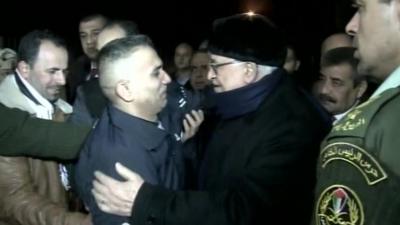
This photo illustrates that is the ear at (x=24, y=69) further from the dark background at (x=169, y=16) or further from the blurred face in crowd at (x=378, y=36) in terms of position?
the dark background at (x=169, y=16)

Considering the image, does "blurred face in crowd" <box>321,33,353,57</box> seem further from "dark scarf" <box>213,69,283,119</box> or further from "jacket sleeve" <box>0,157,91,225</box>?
"jacket sleeve" <box>0,157,91,225</box>

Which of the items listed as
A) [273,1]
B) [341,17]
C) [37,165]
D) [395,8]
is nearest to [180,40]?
[273,1]

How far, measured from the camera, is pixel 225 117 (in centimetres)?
215

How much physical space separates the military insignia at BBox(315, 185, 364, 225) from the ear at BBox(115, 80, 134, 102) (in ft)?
3.60

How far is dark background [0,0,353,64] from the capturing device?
7.48 m

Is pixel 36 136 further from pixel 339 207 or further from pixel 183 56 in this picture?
pixel 183 56

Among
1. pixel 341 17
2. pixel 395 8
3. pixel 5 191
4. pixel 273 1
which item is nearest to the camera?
pixel 395 8

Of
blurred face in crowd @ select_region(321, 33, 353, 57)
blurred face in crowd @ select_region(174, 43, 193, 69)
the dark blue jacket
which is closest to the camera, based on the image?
the dark blue jacket

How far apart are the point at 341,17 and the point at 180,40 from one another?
273cm

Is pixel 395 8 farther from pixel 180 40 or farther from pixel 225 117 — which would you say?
pixel 180 40

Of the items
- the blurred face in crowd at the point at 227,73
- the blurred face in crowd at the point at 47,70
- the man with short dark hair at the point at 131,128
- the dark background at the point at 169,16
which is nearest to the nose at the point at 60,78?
the blurred face in crowd at the point at 47,70

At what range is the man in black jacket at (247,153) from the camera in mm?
1840

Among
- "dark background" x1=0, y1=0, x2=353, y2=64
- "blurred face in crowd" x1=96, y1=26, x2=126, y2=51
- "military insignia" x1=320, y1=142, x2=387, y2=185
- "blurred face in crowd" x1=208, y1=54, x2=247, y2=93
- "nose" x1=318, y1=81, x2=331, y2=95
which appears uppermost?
"dark background" x1=0, y1=0, x2=353, y2=64

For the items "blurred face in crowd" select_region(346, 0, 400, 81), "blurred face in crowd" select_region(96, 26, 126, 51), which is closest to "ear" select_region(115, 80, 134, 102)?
"blurred face in crowd" select_region(346, 0, 400, 81)
